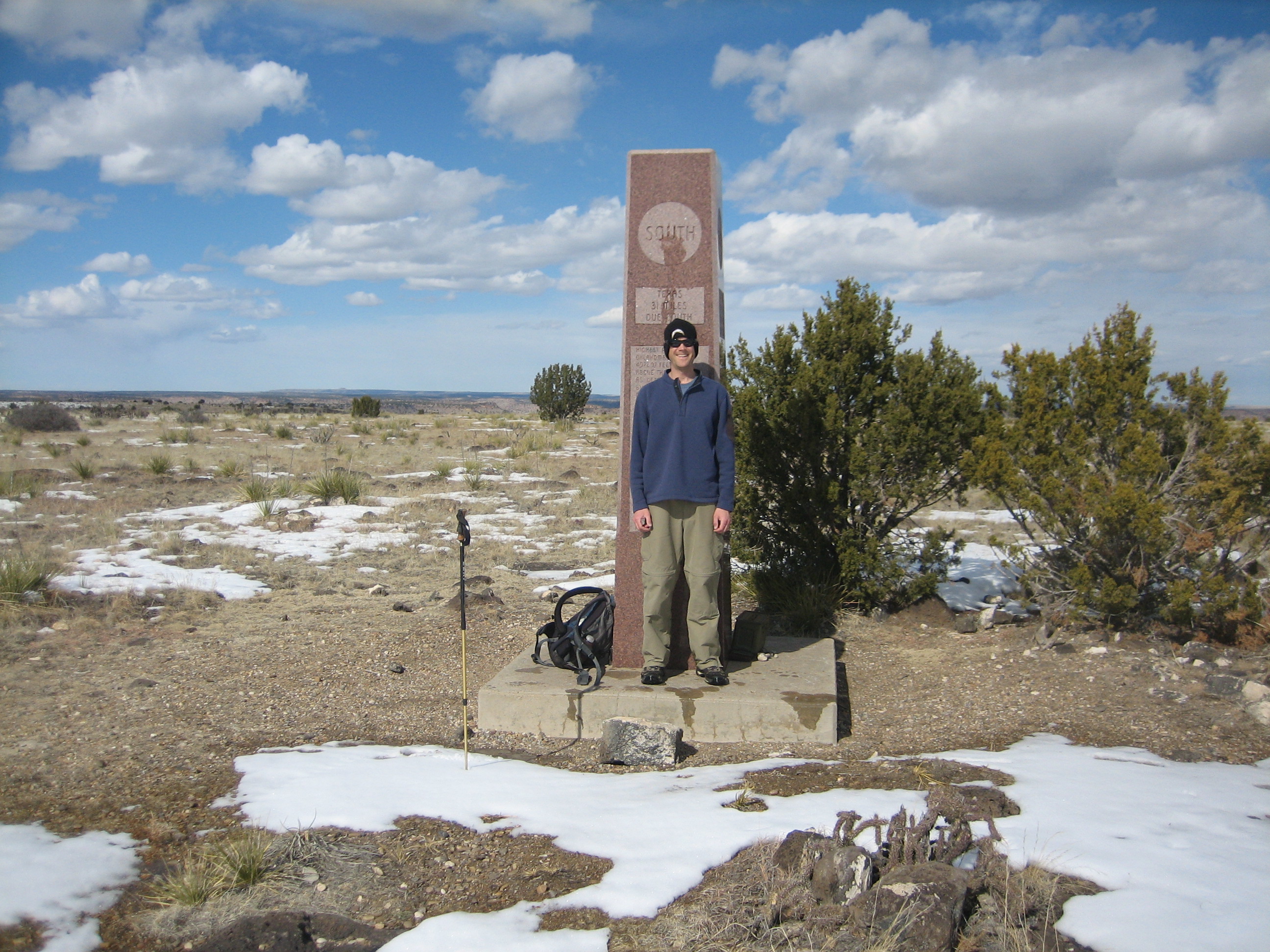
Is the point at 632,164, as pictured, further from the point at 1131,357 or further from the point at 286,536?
the point at 286,536

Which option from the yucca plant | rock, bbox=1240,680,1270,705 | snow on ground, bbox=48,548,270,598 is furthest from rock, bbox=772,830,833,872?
the yucca plant

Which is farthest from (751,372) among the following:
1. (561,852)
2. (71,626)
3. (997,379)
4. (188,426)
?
(188,426)

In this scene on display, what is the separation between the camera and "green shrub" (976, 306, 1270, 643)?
5.08m

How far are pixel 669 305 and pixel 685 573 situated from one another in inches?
61.3

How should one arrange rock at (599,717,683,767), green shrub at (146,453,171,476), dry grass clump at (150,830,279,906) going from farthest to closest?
green shrub at (146,453,171,476) < rock at (599,717,683,767) < dry grass clump at (150,830,279,906)

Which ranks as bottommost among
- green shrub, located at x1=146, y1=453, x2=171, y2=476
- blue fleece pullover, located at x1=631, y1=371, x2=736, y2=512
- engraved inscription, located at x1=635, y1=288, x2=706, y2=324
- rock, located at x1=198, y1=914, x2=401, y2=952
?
rock, located at x1=198, y1=914, x2=401, y2=952

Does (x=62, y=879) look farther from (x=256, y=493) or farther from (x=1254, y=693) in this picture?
(x=256, y=493)

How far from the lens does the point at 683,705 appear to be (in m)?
4.57

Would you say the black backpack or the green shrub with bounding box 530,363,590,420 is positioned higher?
the green shrub with bounding box 530,363,590,420

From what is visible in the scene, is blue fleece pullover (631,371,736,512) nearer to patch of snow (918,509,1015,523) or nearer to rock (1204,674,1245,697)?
rock (1204,674,1245,697)

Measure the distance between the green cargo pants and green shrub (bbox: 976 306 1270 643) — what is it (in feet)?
7.45

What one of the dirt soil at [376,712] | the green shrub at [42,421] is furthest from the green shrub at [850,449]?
the green shrub at [42,421]

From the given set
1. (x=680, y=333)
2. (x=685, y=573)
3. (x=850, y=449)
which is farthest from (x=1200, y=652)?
(x=680, y=333)

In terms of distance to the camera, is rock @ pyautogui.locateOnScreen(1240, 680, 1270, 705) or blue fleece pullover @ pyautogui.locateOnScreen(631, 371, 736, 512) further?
blue fleece pullover @ pyautogui.locateOnScreen(631, 371, 736, 512)
